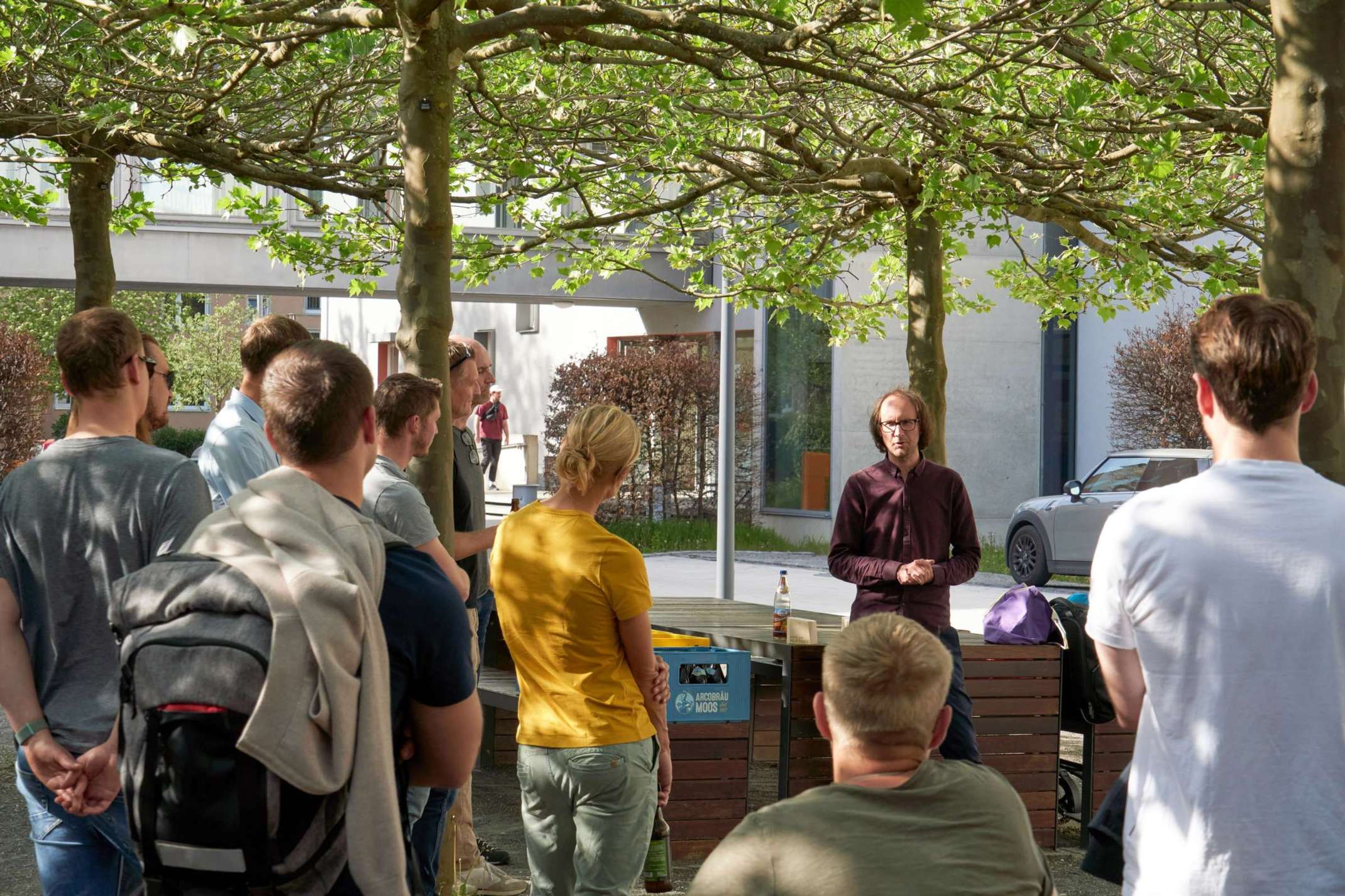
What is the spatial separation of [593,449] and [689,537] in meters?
20.3

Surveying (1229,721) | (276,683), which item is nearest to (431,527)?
(276,683)

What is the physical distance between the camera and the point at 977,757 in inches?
252

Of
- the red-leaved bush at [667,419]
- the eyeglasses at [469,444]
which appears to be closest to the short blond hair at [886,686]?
the eyeglasses at [469,444]

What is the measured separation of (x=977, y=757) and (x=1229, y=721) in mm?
3763

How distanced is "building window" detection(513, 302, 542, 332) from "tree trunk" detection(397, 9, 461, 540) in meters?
27.0

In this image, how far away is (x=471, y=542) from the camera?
233 inches

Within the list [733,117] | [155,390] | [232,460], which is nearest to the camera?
[232,460]

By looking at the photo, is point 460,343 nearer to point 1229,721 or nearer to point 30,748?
point 30,748

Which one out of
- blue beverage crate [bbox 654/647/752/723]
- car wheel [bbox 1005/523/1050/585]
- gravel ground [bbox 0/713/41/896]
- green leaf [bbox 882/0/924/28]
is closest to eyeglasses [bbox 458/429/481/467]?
blue beverage crate [bbox 654/647/752/723]

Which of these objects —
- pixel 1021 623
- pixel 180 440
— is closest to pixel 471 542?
pixel 1021 623

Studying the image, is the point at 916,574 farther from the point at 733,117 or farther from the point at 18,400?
the point at 18,400

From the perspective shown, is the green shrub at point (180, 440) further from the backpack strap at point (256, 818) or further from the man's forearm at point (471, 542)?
the backpack strap at point (256, 818)

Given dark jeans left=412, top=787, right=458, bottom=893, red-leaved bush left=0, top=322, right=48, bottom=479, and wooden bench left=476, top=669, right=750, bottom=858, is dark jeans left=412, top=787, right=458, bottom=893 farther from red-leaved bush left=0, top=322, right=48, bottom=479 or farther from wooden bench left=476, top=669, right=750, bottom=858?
red-leaved bush left=0, top=322, right=48, bottom=479

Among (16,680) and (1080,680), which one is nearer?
(16,680)
